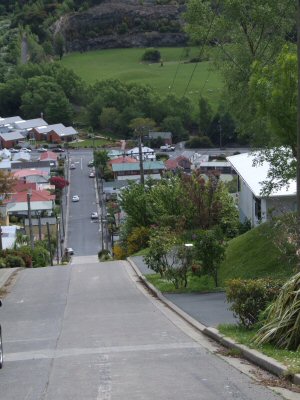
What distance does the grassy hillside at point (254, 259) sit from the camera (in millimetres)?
24672

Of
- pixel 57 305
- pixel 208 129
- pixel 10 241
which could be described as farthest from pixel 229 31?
pixel 208 129

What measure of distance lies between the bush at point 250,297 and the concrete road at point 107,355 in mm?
964

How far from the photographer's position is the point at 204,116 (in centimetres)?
13012

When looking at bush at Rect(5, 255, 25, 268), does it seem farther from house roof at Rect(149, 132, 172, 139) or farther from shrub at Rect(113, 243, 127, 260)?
house roof at Rect(149, 132, 172, 139)

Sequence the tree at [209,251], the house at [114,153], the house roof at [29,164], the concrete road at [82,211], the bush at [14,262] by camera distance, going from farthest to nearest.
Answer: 1. the house at [114,153]
2. the house roof at [29,164]
3. the concrete road at [82,211]
4. the bush at [14,262]
5. the tree at [209,251]

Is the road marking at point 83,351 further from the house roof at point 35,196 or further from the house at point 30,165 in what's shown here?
the house at point 30,165

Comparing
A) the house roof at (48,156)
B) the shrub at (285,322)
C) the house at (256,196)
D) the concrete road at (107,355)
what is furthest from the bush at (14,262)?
the house roof at (48,156)

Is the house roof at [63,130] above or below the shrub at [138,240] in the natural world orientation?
above

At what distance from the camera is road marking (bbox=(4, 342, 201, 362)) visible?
47.0ft

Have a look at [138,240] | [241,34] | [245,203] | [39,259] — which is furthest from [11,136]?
[241,34]

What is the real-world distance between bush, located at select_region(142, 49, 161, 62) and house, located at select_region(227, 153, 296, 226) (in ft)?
432

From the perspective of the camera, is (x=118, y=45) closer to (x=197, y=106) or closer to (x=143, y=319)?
(x=197, y=106)

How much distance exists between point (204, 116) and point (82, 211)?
148ft

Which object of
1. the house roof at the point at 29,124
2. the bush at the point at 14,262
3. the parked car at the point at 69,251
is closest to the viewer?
the bush at the point at 14,262
